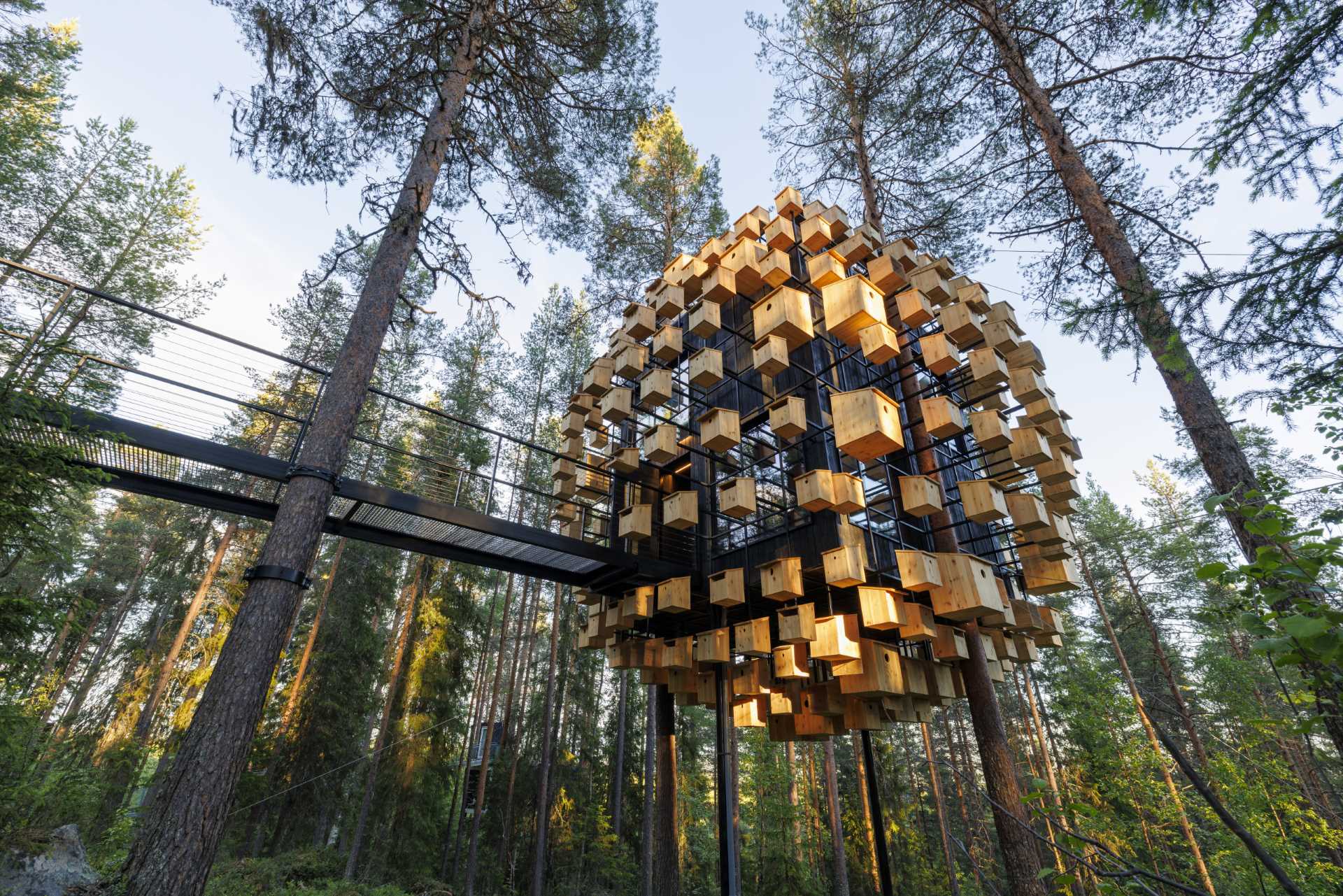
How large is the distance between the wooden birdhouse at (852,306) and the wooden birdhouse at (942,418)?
0.94 meters

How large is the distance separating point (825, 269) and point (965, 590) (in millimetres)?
3478

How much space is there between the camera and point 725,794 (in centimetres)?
561

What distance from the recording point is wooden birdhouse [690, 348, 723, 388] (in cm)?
586

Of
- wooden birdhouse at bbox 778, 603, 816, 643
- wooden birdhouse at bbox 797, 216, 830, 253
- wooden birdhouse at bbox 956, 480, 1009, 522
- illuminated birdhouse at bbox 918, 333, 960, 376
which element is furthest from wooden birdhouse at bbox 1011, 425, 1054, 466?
wooden birdhouse at bbox 797, 216, 830, 253

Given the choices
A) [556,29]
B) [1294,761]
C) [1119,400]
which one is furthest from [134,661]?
[1294,761]

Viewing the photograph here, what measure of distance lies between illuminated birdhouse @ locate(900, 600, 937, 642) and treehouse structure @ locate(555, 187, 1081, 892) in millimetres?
17

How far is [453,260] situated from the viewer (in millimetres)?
6871

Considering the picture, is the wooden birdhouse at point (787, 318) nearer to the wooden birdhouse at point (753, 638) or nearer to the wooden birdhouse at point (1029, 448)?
the wooden birdhouse at point (1029, 448)

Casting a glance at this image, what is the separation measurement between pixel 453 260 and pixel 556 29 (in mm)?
3482

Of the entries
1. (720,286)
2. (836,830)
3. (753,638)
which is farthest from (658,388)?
(836,830)

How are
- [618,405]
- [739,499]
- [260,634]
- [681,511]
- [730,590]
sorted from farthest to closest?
[618,405]
[681,511]
[730,590]
[739,499]
[260,634]

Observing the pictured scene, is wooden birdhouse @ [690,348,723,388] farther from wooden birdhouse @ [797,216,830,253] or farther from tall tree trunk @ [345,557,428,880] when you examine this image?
tall tree trunk @ [345,557,428,880]

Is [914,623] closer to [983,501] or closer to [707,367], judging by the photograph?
[983,501]

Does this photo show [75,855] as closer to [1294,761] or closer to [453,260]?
[453,260]
